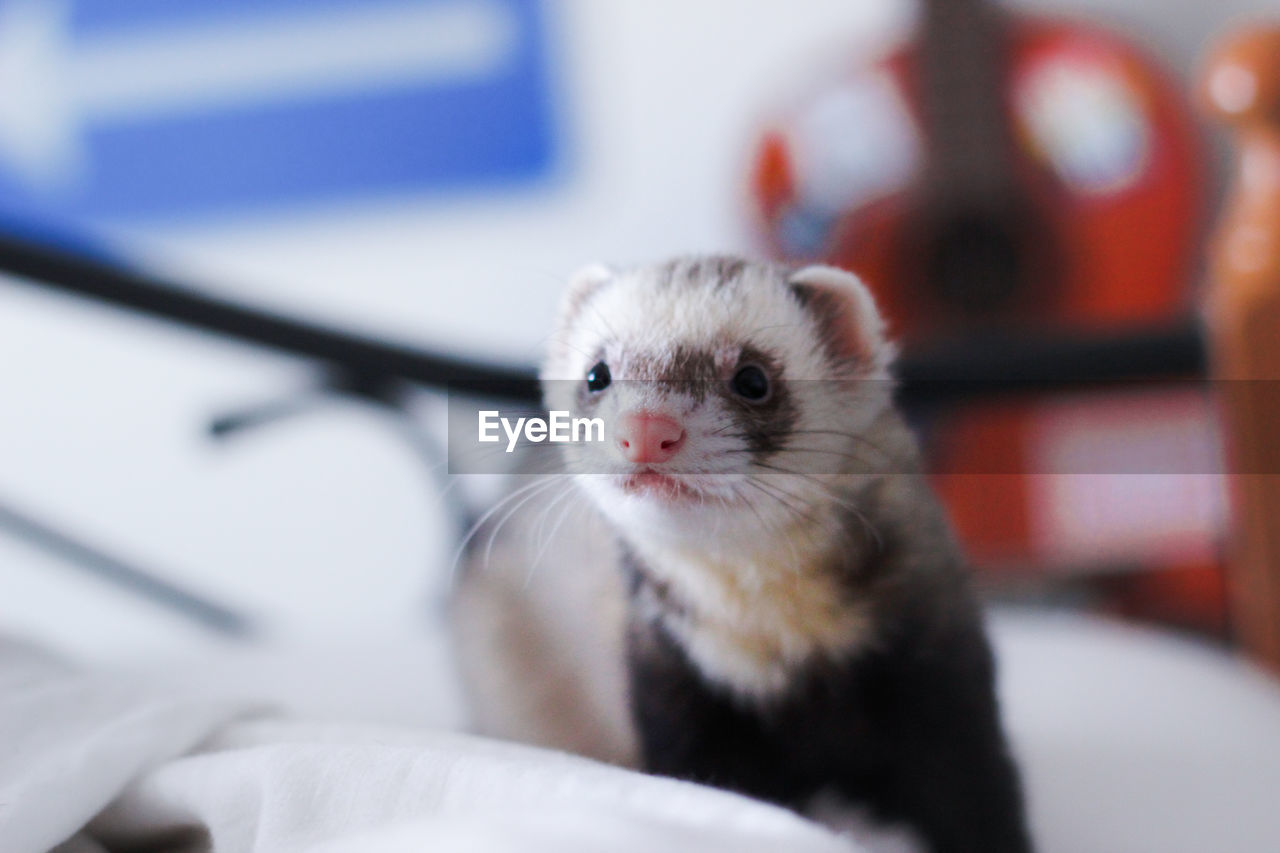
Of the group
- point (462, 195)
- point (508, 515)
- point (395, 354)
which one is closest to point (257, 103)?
point (462, 195)

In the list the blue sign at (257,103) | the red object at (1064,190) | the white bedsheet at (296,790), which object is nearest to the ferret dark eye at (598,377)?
the white bedsheet at (296,790)

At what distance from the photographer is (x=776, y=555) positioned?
0.46m

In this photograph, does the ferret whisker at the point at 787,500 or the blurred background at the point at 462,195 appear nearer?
the ferret whisker at the point at 787,500

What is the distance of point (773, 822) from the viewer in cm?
31

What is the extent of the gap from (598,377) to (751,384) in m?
0.07

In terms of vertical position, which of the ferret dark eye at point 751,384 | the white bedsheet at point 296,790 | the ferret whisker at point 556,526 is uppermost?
the ferret dark eye at point 751,384

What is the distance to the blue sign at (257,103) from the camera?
1847 millimetres

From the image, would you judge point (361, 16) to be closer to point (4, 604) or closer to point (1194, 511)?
point (4, 604)

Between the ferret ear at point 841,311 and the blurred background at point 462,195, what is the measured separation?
3.34 ft

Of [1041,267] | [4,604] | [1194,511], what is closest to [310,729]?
[1194,511]

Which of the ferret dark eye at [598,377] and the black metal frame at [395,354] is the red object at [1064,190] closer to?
the black metal frame at [395,354]

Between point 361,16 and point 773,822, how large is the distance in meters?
1.86

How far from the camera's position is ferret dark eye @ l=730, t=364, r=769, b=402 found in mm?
450

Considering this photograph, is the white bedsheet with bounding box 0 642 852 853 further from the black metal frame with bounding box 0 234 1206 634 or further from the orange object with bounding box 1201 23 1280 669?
the orange object with bounding box 1201 23 1280 669
